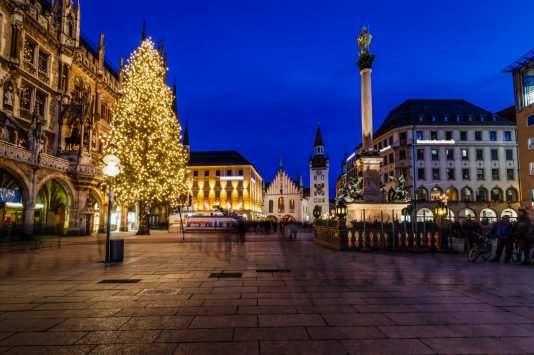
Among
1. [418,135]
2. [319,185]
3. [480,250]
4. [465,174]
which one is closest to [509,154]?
[465,174]

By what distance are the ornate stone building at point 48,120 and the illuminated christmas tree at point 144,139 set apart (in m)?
3.65

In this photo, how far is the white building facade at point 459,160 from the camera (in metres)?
Result: 62.0

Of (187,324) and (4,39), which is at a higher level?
(4,39)

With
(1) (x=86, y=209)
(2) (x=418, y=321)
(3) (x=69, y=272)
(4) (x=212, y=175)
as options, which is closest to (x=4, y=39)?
(1) (x=86, y=209)

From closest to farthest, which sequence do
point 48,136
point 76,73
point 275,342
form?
1. point 275,342
2. point 48,136
3. point 76,73

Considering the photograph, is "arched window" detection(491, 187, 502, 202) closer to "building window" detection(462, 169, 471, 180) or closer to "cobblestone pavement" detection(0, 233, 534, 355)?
"building window" detection(462, 169, 471, 180)

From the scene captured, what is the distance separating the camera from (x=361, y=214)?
2494cm

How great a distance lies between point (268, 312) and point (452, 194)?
64846 mm

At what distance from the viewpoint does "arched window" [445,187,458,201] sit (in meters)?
62.6

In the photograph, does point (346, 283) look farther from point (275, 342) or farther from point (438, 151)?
point (438, 151)

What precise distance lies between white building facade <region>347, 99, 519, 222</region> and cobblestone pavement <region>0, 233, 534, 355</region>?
55.6 metres

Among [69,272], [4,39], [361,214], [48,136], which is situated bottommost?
[69,272]

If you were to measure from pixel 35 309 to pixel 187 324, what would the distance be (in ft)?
10.3

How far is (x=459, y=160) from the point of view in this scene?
6391 centimetres
